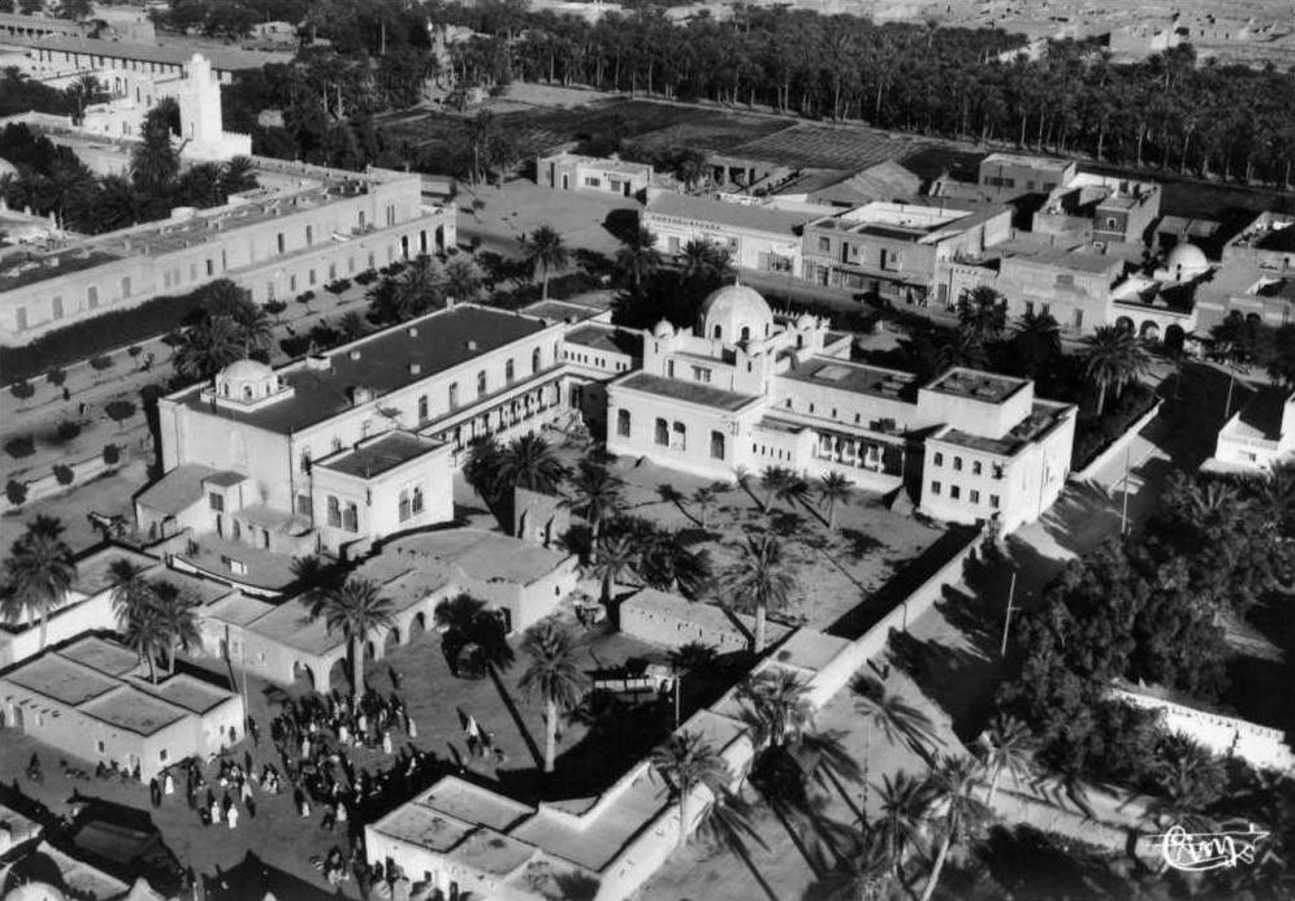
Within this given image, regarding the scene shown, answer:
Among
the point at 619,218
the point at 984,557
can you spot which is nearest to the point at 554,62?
the point at 619,218

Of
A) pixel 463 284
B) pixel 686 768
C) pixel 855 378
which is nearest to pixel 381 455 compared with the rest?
pixel 855 378

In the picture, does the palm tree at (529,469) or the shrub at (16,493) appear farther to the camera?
the shrub at (16,493)

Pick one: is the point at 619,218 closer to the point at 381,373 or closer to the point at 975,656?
the point at 381,373

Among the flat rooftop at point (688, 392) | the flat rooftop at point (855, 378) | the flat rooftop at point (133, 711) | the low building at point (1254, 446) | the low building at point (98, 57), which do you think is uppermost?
the low building at point (98, 57)

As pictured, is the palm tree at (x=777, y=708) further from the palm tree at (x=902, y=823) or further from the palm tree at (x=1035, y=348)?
the palm tree at (x=1035, y=348)

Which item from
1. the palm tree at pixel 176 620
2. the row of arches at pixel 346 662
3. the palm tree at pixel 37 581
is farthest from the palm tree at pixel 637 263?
the palm tree at pixel 37 581
